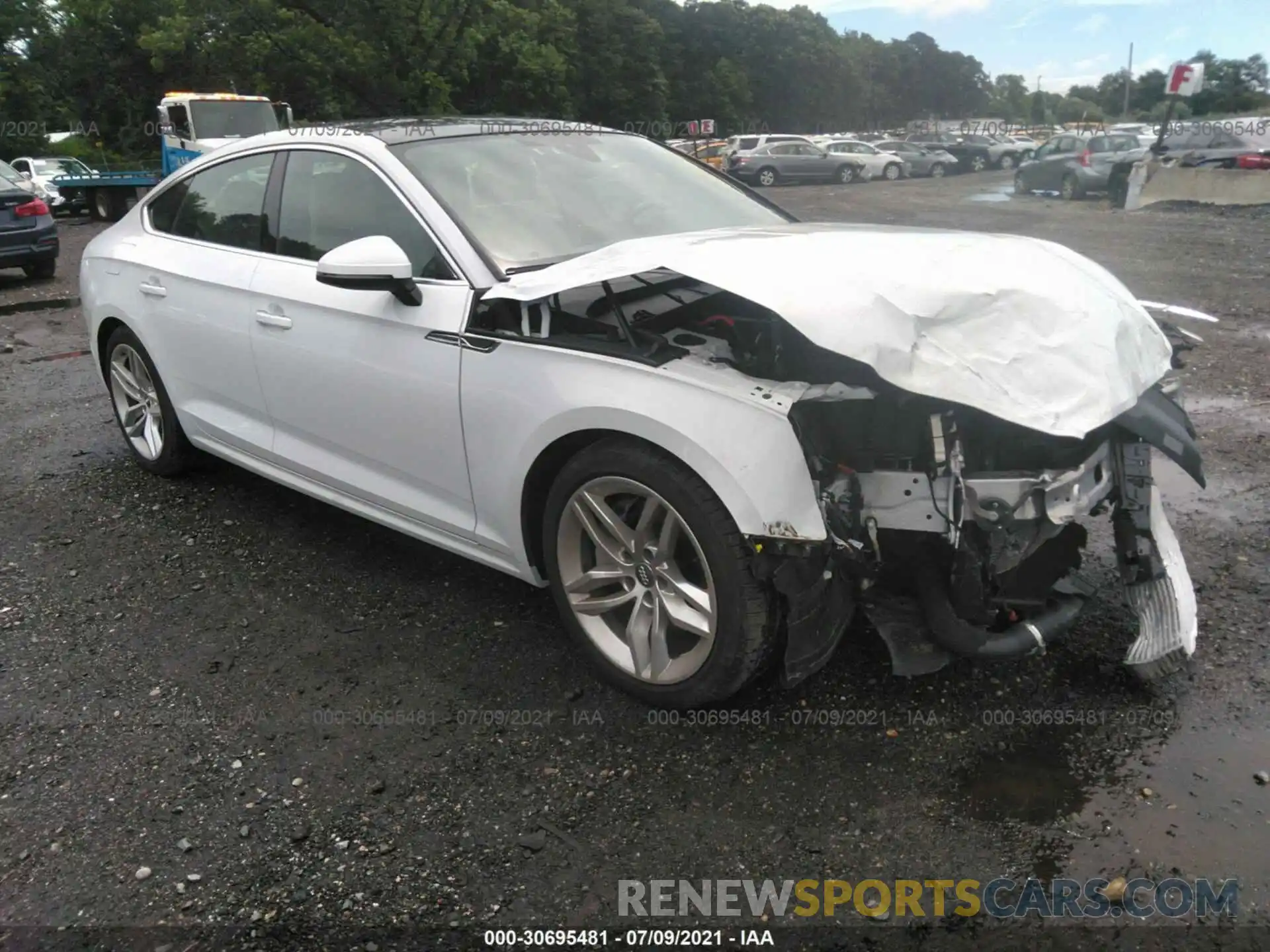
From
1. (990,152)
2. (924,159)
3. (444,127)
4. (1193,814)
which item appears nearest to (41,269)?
(444,127)

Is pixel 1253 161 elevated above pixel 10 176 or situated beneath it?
situated beneath

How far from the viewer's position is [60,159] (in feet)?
92.3

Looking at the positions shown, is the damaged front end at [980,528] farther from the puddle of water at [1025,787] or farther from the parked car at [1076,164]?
the parked car at [1076,164]

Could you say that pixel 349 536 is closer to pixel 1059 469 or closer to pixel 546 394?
pixel 546 394

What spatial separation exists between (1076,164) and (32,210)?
67.4 feet

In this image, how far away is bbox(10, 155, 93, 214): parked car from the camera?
2388 cm

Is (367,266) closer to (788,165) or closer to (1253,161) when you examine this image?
(1253,161)

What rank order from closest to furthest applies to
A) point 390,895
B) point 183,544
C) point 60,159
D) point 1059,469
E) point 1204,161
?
1. point 390,895
2. point 1059,469
3. point 183,544
4. point 1204,161
5. point 60,159

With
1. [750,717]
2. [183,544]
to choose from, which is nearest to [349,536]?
[183,544]

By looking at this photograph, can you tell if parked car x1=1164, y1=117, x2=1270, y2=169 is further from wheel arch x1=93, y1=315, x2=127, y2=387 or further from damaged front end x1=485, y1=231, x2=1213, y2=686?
wheel arch x1=93, y1=315, x2=127, y2=387

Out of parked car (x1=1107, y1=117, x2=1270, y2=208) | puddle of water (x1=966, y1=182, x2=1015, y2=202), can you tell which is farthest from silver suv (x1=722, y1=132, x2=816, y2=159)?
parked car (x1=1107, y1=117, x2=1270, y2=208)

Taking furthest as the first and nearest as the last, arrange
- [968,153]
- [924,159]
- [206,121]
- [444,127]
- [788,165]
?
[968,153]
[924,159]
[788,165]
[206,121]
[444,127]

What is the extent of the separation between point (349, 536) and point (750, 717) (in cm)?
216

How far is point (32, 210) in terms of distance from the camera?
12.0 m
